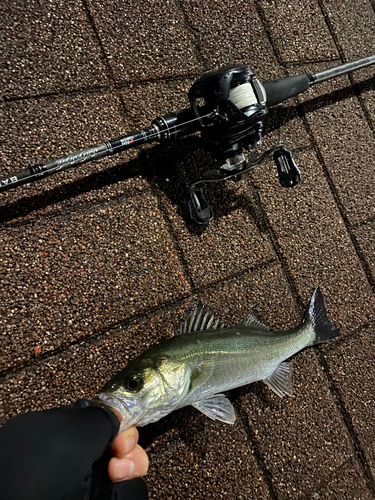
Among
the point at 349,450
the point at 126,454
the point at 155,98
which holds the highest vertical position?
the point at 155,98

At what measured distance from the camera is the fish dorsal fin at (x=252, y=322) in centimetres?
245

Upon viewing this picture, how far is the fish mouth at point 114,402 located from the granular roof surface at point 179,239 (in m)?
0.48

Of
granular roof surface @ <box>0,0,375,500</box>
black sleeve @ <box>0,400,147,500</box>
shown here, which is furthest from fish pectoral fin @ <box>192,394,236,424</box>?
black sleeve @ <box>0,400,147,500</box>

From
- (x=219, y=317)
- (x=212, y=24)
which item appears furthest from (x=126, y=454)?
(x=212, y=24)

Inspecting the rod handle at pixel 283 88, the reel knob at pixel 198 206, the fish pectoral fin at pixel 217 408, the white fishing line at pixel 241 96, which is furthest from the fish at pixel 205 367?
the rod handle at pixel 283 88

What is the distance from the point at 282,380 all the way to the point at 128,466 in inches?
48.4

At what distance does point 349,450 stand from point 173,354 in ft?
5.67

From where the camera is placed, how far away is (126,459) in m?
1.71

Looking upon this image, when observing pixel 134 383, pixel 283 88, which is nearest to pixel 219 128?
pixel 283 88

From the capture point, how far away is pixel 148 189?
101 inches

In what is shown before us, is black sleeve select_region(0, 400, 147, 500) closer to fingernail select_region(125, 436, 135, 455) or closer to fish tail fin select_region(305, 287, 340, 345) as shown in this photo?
fingernail select_region(125, 436, 135, 455)

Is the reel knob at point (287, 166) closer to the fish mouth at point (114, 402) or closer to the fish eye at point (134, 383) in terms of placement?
the fish eye at point (134, 383)

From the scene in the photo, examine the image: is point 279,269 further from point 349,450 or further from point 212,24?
point 212,24

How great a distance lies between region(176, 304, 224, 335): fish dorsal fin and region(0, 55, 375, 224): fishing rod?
845mm
